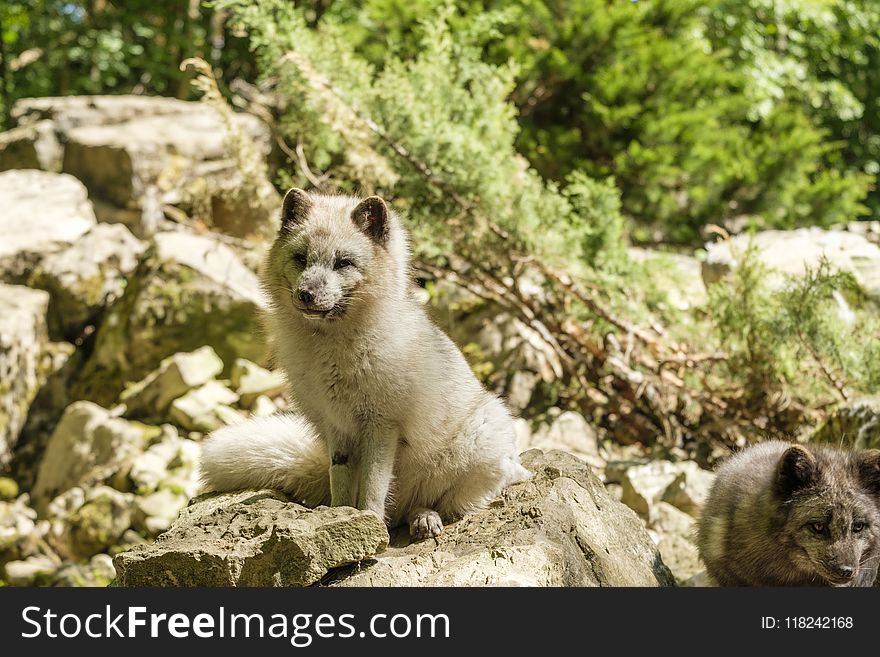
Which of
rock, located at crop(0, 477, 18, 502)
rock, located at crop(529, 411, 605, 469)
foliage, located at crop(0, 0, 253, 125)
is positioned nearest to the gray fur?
rock, located at crop(529, 411, 605, 469)

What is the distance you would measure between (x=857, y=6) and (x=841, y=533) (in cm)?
1020

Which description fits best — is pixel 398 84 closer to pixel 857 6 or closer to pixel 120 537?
pixel 120 537

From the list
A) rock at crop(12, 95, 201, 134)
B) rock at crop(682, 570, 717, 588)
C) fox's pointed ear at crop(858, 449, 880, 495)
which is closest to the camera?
fox's pointed ear at crop(858, 449, 880, 495)

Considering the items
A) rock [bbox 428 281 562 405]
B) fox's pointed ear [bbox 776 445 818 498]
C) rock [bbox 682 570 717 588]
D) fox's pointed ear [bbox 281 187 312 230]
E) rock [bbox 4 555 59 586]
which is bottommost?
rock [bbox 4 555 59 586]

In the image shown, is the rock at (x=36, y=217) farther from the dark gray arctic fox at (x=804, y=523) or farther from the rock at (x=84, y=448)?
the dark gray arctic fox at (x=804, y=523)

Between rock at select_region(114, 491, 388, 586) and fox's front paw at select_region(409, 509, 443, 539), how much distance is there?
0.44 meters

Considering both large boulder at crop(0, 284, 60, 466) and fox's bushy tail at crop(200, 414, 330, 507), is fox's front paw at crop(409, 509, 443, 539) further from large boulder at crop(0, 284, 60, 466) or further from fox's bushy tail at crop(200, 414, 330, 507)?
large boulder at crop(0, 284, 60, 466)

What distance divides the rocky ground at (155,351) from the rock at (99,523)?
0.01m

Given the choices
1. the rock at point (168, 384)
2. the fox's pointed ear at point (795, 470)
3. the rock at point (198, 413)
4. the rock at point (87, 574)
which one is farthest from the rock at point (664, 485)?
the rock at point (168, 384)

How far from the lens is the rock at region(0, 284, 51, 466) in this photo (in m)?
8.41

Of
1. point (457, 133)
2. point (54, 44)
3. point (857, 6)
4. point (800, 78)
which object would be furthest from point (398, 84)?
point (54, 44)

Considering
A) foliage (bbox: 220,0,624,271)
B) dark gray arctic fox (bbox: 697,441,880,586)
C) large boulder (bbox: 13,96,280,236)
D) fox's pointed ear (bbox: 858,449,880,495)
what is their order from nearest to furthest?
dark gray arctic fox (bbox: 697,441,880,586) < fox's pointed ear (bbox: 858,449,880,495) < foliage (bbox: 220,0,624,271) < large boulder (bbox: 13,96,280,236)

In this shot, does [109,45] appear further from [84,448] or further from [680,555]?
[680,555]

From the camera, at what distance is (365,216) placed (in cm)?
374
